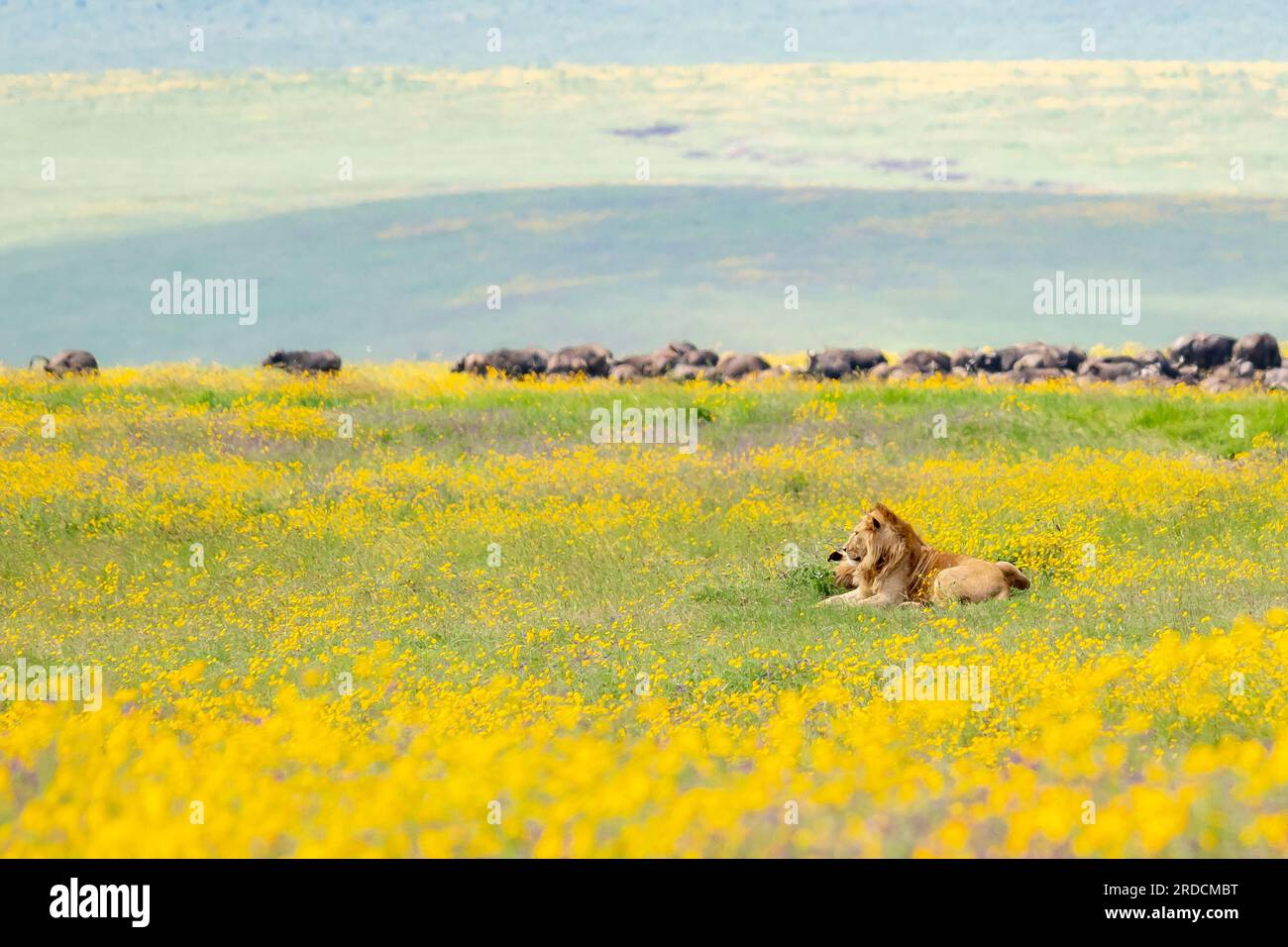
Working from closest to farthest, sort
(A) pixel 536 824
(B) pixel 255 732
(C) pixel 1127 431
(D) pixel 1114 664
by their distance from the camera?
(A) pixel 536 824, (B) pixel 255 732, (D) pixel 1114 664, (C) pixel 1127 431

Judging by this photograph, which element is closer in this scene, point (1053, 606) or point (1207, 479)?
point (1053, 606)

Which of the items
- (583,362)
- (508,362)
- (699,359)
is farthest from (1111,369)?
(508,362)

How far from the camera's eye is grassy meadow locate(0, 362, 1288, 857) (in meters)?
7.53

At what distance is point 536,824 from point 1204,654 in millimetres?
6199

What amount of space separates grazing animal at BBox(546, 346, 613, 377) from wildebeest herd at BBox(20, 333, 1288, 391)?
3cm

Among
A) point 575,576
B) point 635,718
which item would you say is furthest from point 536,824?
point 575,576

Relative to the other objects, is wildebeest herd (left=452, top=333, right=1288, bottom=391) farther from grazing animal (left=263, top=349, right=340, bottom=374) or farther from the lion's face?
the lion's face

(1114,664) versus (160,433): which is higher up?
(160,433)

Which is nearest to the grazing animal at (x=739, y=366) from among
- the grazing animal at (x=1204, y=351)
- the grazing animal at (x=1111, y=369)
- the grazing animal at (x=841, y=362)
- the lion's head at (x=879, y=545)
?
the grazing animal at (x=841, y=362)

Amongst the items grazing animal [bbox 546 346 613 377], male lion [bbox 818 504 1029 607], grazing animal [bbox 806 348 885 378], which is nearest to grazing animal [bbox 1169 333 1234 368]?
grazing animal [bbox 806 348 885 378]

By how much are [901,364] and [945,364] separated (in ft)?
7.65

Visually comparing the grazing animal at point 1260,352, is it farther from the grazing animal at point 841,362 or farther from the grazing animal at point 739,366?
the grazing animal at point 739,366

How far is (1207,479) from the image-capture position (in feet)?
70.0
